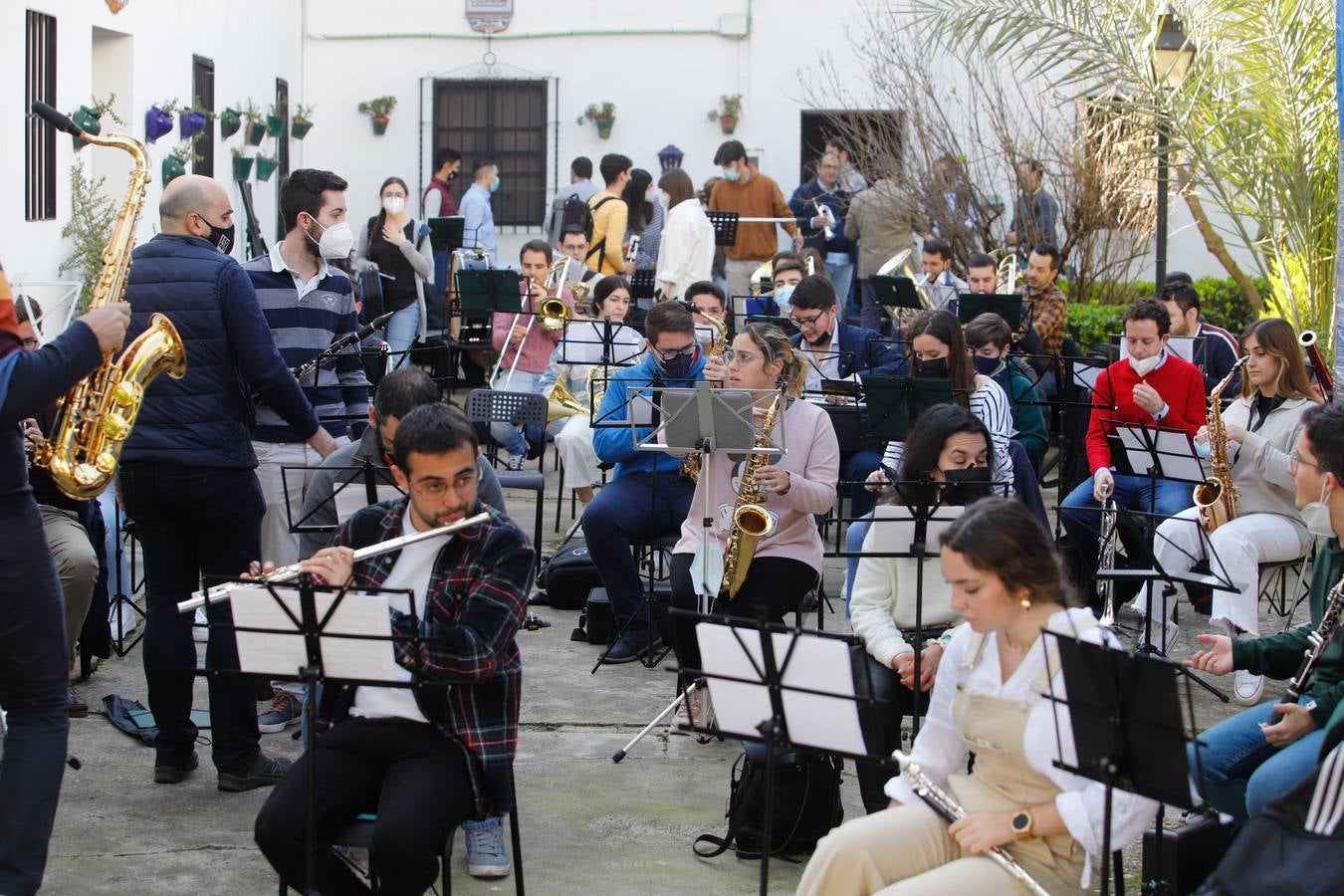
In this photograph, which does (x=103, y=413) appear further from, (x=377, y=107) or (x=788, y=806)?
(x=377, y=107)

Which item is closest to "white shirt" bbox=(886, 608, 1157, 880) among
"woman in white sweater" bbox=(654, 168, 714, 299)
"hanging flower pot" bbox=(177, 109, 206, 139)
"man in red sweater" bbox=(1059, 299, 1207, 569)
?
"man in red sweater" bbox=(1059, 299, 1207, 569)

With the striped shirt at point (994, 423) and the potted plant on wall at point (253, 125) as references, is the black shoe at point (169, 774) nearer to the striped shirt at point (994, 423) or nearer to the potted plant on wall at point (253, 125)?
the striped shirt at point (994, 423)

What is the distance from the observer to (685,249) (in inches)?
459

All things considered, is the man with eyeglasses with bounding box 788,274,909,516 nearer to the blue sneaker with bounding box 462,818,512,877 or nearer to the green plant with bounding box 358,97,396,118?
the blue sneaker with bounding box 462,818,512,877

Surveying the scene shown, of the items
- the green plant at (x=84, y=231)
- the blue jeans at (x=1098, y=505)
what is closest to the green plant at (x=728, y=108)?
the green plant at (x=84, y=231)

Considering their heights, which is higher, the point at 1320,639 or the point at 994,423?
the point at 994,423

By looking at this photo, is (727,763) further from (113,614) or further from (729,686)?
(113,614)

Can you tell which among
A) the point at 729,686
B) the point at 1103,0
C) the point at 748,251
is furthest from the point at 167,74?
the point at 729,686

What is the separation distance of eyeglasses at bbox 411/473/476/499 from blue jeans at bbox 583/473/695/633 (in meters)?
2.69

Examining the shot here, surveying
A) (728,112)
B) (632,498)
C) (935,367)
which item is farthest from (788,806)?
(728,112)

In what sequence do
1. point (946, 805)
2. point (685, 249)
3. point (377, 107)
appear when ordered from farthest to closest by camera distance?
point (377, 107) → point (685, 249) → point (946, 805)

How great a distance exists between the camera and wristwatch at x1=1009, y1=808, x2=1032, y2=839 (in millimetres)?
3414

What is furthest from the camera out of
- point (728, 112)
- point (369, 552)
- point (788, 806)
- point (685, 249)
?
point (728, 112)

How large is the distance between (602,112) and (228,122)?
497 centimetres
